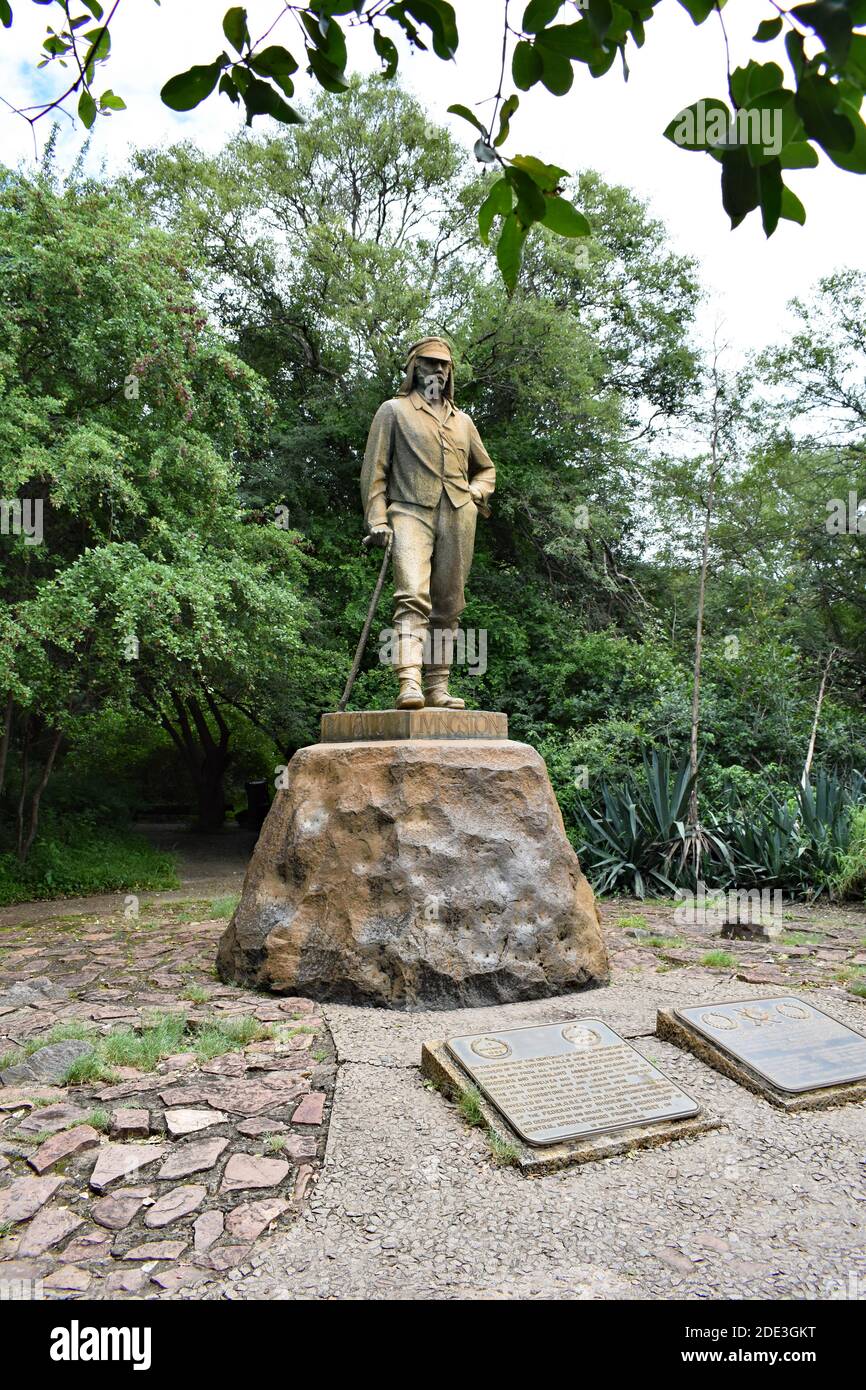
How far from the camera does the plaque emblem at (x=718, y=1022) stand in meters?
3.39

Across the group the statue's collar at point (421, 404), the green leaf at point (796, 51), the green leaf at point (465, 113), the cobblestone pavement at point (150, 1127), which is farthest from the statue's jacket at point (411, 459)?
the green leaf at point (796, 51)

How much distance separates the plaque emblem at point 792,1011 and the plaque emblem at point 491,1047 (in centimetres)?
115

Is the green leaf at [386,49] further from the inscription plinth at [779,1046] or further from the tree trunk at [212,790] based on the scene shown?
the tree trunk at [212,790]

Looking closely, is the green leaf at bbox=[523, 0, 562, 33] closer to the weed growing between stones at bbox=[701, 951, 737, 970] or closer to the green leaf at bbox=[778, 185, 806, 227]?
the green leaf at bbox=[778, 185, 806, 227]

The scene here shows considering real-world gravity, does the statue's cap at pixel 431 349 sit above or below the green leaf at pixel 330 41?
above

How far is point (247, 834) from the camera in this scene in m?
14.1

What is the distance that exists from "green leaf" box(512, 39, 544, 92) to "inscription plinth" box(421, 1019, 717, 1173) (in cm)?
258

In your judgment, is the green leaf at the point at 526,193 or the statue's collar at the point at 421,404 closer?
the green leaf at the point at 526,193

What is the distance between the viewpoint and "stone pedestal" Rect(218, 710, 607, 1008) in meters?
4.18

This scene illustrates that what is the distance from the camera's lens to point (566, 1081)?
299 centimetres

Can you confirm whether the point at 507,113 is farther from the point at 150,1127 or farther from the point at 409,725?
the point at 409,725

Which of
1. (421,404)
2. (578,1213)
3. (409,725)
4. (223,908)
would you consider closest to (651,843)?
(223,908)

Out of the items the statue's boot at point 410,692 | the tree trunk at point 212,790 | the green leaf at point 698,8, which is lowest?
the tree trunk at point 212,790
